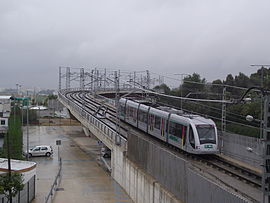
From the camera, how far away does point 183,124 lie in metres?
21.7

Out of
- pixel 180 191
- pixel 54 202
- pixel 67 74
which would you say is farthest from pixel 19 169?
pixel 67 74

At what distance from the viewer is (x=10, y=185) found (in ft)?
54.9

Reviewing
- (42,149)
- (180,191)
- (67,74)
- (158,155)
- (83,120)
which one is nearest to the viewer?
(180,191)

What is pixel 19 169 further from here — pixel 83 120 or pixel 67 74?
pixel 67 74

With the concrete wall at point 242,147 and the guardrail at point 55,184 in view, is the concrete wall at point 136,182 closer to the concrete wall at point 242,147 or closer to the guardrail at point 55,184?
the guardrail at point 55,184

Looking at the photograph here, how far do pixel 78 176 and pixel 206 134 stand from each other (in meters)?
12.1

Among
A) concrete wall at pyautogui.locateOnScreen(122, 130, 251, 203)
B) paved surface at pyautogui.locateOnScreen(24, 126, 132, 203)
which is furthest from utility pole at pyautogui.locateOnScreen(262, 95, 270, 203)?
paved surface at pyautogui.locateOnScreen(24, 126, 132, 203)

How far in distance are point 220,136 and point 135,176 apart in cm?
564

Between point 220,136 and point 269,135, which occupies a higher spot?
point 269,135

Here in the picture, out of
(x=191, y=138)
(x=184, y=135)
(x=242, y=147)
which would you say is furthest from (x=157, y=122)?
(x=242, y=147)

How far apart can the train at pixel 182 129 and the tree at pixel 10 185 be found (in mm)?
9330

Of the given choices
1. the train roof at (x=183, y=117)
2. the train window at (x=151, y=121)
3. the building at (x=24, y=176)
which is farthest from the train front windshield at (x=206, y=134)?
the building at (x=24, y=176)

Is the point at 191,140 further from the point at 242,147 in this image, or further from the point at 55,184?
the point at 55,184

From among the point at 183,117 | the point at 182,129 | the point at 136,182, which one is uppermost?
the point at 183,117
